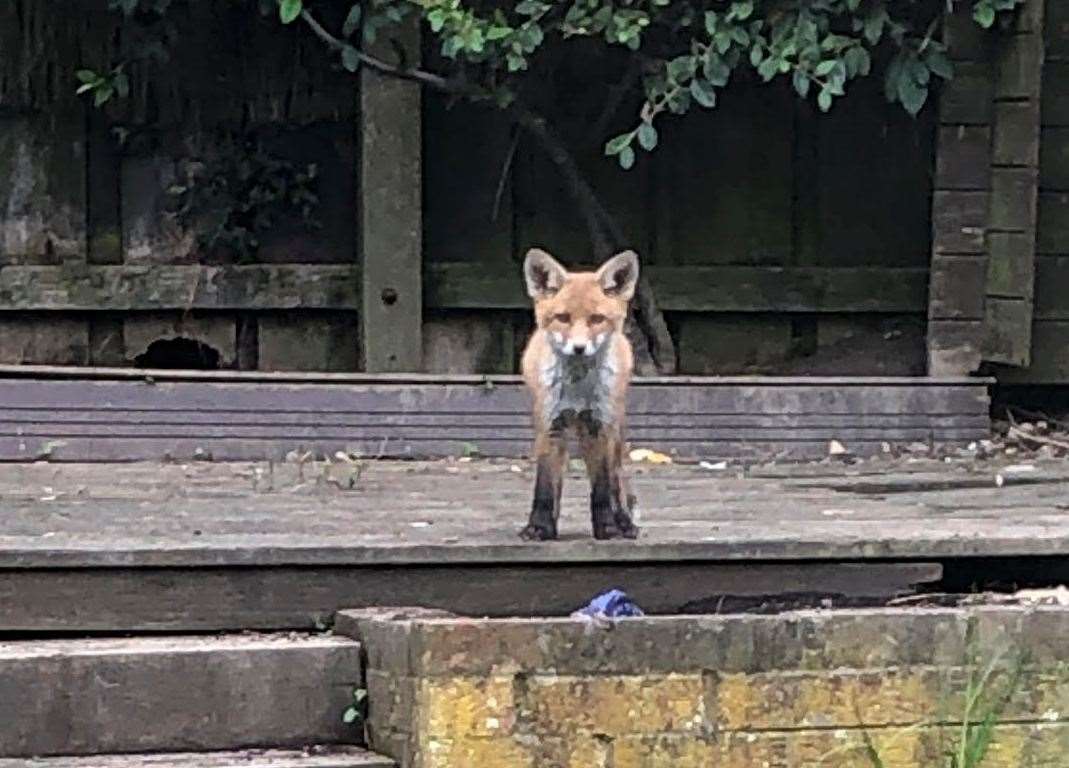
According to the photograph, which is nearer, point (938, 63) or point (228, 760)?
point (228, 760)

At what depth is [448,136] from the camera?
744 centimetres

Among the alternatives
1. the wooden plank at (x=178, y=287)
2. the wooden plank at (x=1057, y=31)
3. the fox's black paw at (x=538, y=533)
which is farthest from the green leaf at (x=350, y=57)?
the fox's black paw at (x=538, y=533)

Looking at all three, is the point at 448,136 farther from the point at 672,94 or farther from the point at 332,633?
the point at 332,633

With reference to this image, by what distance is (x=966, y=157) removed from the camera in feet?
22.9

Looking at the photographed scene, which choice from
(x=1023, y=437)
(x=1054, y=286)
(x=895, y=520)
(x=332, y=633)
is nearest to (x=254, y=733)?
(x=332, y=633)

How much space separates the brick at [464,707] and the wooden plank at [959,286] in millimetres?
4148

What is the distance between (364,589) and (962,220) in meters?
3.73

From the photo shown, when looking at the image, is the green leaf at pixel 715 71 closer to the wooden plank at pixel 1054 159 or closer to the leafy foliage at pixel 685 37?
→ the leafy foliage at pixel 685 37

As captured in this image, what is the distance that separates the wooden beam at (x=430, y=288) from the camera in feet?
23.2

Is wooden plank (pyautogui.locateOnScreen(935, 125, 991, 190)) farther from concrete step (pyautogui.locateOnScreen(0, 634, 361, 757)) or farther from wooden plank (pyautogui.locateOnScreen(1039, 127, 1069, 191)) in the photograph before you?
concrete step (pyautogui.locateOnScreen(0, 634, 361, 757))

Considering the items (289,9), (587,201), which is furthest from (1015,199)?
(289,9)

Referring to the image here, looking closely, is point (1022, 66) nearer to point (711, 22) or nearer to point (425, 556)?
point (711, 22)

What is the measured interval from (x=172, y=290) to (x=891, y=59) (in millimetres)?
2788

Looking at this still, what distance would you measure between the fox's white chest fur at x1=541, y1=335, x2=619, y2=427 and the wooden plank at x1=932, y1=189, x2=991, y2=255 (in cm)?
315
